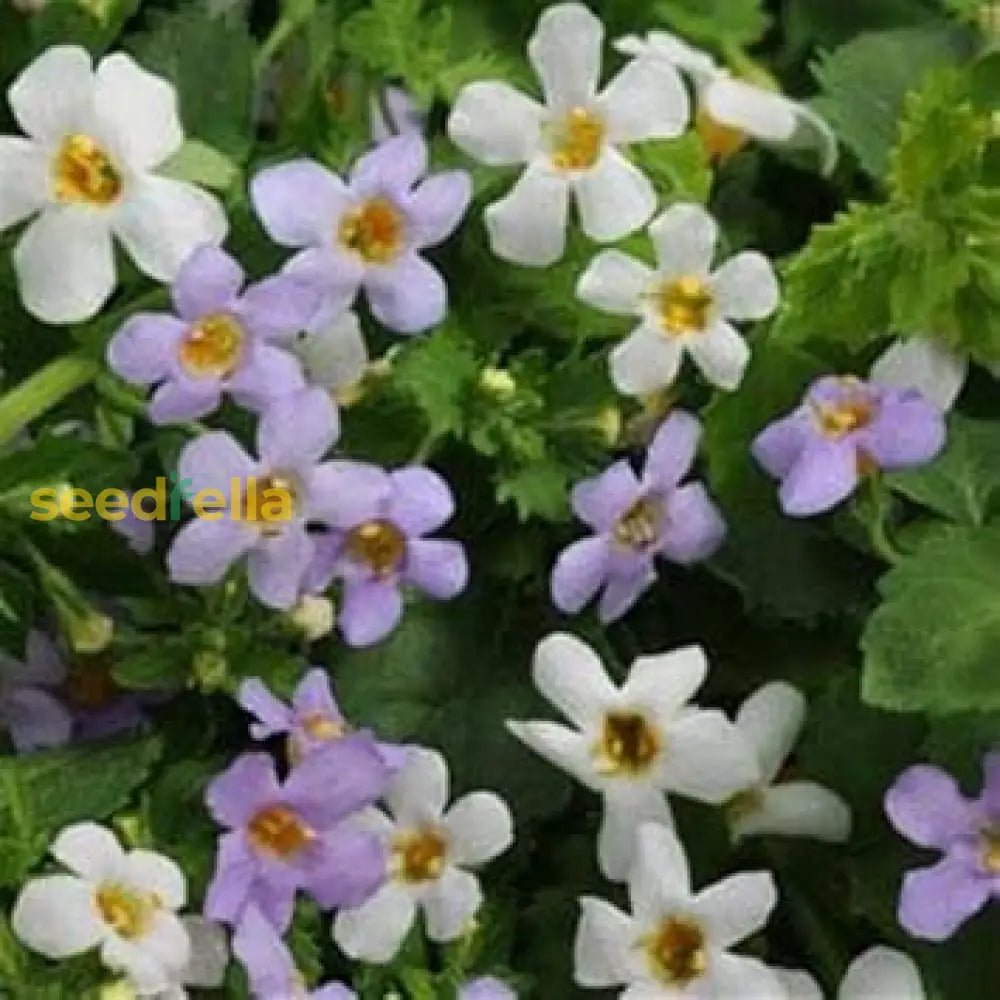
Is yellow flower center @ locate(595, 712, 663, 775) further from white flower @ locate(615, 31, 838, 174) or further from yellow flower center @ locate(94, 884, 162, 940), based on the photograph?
white flower @ locate(615, 31, 838, 174)

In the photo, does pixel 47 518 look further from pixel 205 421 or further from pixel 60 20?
pixel 60 20

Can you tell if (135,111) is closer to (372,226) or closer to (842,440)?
(372,226)

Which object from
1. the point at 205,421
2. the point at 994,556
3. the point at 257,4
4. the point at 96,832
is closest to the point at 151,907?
the point at 96,832

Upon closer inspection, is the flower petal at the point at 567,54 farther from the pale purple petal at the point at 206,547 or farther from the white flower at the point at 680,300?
the pale purple petal at the point at 206,547

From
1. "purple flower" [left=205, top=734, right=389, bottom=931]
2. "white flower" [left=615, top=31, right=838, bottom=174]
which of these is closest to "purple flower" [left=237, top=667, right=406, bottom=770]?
"purple flower" [left=205, top=734, right=389, bottom=931]

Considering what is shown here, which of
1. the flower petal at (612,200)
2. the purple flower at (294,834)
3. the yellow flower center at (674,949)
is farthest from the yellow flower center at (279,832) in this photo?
the flower petal at (612,200)

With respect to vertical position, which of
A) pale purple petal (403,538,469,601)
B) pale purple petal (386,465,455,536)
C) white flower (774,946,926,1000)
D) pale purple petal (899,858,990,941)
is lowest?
white flower (774,946,926,1000)
